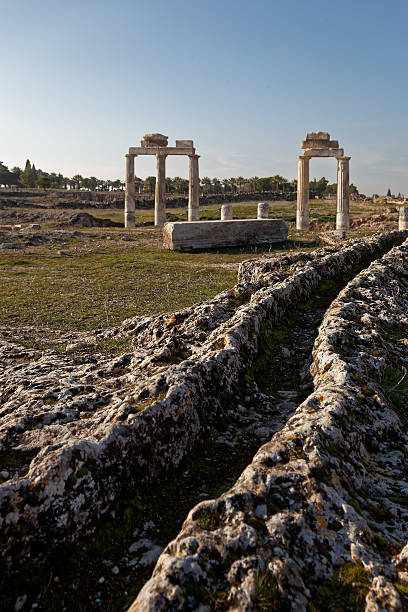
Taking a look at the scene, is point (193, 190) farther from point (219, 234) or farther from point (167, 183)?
point (167, 183)

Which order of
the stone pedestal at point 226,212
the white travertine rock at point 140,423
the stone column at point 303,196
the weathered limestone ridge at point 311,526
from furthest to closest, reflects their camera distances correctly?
the stone column at point 303,196
the stone pedestal at point 226,212
the white travertine rock at point 140,423
the weathered limestone ridge at point 311,526

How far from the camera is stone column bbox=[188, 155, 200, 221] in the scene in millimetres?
40875

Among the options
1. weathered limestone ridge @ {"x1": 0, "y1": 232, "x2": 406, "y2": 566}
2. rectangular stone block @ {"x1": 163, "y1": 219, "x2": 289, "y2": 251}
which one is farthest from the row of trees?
weathered limestone ridge @ {"x1": 0, "y1": 232, "x2": 406, "y2": 566}

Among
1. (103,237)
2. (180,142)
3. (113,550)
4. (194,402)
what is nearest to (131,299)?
(194,402)

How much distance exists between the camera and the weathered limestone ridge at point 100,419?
9.81 ft

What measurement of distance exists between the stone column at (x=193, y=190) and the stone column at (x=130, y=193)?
487cm

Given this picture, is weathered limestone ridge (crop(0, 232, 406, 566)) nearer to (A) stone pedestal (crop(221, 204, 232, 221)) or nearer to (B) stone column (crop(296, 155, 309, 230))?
(A) stone pedestal (crop(221, 204, 232, 221))

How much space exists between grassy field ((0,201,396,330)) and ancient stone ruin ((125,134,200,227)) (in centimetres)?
1324

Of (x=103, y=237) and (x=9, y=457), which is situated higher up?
(x=103, y=237)

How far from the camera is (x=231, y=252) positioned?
852 inches

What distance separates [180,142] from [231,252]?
2292cm

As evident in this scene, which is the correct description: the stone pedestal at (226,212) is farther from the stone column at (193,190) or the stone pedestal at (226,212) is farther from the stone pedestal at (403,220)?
the stone pedestal at (403,220)

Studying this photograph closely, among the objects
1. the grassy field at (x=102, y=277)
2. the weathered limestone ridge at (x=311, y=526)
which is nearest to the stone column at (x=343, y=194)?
the grassy field at (x=102, y=277)

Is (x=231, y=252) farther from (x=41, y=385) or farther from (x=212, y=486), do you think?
(x=212, y=486)
